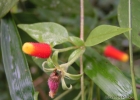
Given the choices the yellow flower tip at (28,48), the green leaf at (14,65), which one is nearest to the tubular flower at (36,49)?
the yellow flower tip at (28,48)

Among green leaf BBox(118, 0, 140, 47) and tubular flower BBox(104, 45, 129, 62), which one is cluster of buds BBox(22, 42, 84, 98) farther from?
tubular flower BBox(104, 45, 129, 62)

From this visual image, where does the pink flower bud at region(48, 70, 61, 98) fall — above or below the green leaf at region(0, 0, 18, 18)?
below

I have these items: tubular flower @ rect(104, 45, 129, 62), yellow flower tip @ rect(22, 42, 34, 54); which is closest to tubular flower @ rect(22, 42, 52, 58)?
yellow flower tip @ rect(22, 42, 34, 54)

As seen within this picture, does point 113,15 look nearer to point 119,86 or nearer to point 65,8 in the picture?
point 65,8

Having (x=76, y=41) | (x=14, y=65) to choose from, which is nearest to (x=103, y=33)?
(x=76, y=41)

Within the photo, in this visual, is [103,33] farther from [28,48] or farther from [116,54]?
[116,54]

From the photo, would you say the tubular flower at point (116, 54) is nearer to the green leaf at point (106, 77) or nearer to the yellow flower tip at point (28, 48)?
the green leaf at point (106, 77)
